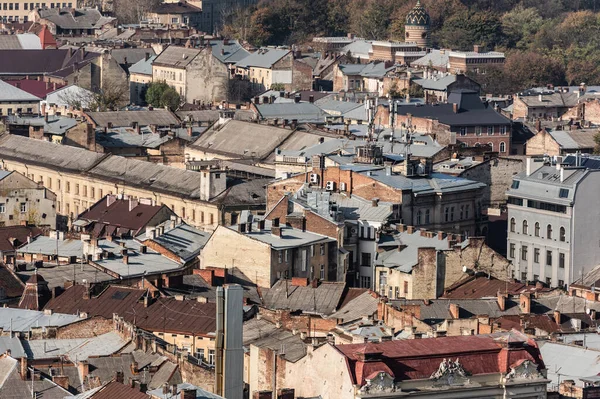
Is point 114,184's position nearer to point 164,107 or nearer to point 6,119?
point 6,119

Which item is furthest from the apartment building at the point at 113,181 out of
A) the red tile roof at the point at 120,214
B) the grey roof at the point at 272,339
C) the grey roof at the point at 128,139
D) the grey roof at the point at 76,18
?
the grey roof at the point at 76,18

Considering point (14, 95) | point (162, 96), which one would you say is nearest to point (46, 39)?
point (162, 96)

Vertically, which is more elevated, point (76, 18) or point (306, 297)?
point (306, 297)

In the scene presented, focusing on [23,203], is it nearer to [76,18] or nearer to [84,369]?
[84,369]

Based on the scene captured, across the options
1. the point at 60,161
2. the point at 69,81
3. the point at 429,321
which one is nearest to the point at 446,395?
the point at 429,321

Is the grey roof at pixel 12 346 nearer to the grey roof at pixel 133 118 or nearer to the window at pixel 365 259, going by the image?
the window at pixel 365 259

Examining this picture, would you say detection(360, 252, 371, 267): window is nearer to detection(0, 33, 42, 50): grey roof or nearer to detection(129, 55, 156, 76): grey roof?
detection(129, 55, 156, 76): grey roof
